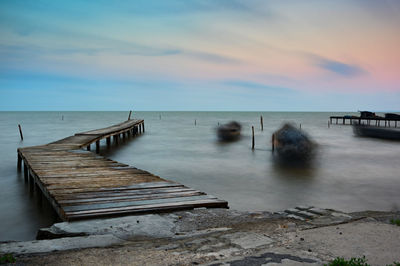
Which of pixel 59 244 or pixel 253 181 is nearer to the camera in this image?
pixel 59 244

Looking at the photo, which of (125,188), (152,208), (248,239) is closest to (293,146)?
(125,188)

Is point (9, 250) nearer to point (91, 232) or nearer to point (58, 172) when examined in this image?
point (91, 232)

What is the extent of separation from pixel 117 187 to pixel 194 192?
1.86 m

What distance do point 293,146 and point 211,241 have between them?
64.8 ft

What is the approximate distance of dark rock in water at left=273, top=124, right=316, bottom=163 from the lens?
2231 centimetres

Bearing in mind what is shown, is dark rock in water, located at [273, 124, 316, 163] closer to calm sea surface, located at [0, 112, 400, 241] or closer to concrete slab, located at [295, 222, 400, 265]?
calm sea surface, located at [0, 112, 400, 241]

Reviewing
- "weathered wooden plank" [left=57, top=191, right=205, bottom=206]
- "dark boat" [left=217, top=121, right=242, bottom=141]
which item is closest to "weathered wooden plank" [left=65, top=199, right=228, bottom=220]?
"weathered wooden plank" [left=57, top=191, right=205, bottom=206]

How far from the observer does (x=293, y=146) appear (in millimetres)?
23422

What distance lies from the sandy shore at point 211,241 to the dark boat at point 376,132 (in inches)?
1430

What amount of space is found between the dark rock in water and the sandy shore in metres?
16.1

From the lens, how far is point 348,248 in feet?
14.8

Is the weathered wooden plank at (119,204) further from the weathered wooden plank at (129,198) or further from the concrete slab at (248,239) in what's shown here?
the concrete slab at (248,239)

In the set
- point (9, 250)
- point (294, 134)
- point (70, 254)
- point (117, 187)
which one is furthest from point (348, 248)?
point (294, 134)

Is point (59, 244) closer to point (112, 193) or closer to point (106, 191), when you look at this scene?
point (112, 193)
